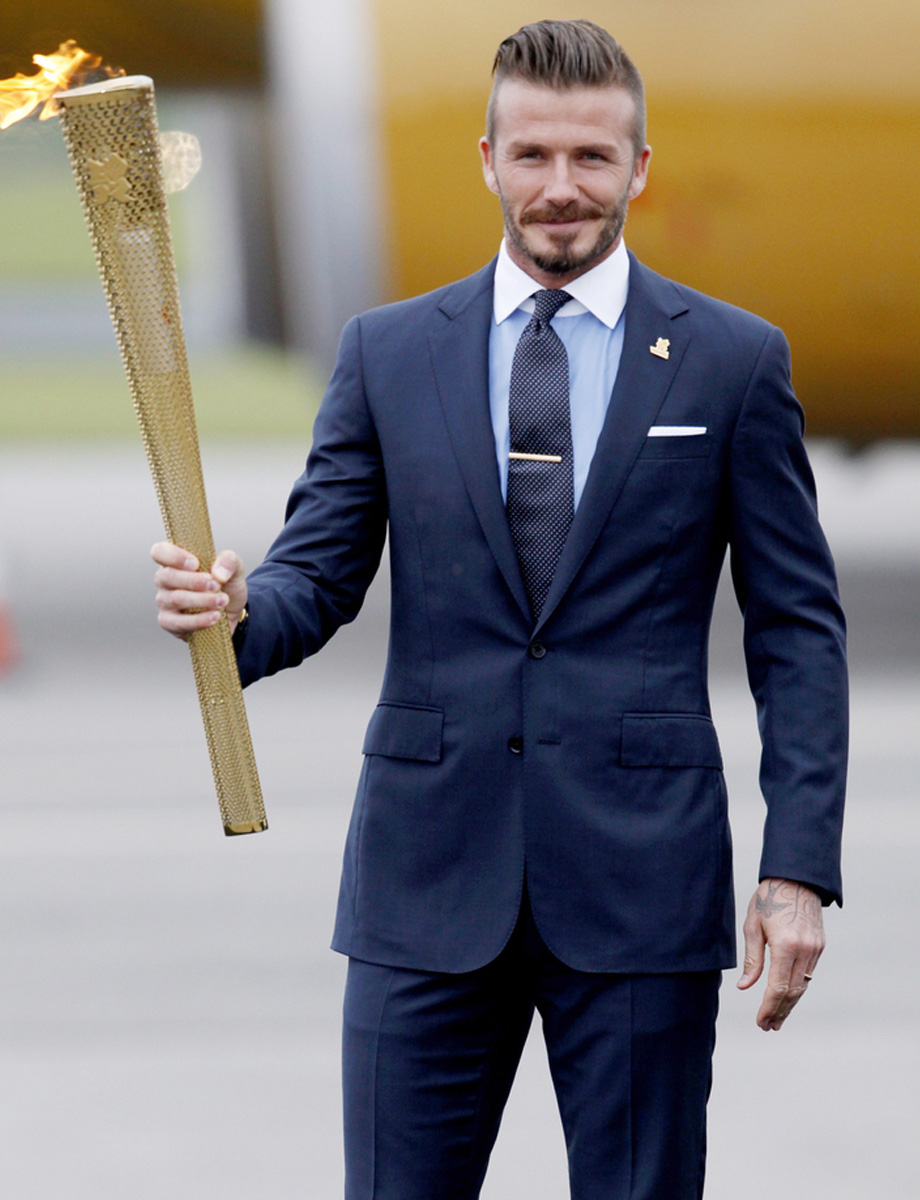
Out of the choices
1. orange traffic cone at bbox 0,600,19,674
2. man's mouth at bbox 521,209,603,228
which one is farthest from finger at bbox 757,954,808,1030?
orange traffic cone at bbox 0,600,19,674

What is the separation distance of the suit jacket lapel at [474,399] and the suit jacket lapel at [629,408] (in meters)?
0.07

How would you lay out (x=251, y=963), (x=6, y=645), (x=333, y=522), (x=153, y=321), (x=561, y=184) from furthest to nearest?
(x=6, y=645) < (x=251, y=963) < (x=333, y=522) < (x=561, y=184) < (x=153, y=321)

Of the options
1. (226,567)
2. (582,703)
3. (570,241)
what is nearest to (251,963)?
(582,703)

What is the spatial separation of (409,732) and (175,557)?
404 mm

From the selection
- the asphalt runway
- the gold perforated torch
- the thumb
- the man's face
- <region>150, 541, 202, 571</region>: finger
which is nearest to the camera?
the gold perforated torch

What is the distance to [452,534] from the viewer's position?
2320 millimetres

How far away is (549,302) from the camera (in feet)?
7.77

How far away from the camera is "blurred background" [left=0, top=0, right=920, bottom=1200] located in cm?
382

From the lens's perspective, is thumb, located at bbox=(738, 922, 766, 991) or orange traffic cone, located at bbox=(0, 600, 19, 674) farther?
orange traffic cone, located at bbox=(0, 600, 19, 674)

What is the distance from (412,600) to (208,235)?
32.9m

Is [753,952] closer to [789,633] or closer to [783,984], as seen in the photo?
[783,984]

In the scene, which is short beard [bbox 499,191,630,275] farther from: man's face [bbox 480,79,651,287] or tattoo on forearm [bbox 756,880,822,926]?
tattoo on forearm [bbox 756,880,822,926]

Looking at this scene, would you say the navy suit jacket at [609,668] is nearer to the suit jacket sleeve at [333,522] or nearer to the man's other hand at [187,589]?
the suit jacket sleeve at [333,522]

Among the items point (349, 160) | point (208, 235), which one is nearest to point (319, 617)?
point (349, 160)
